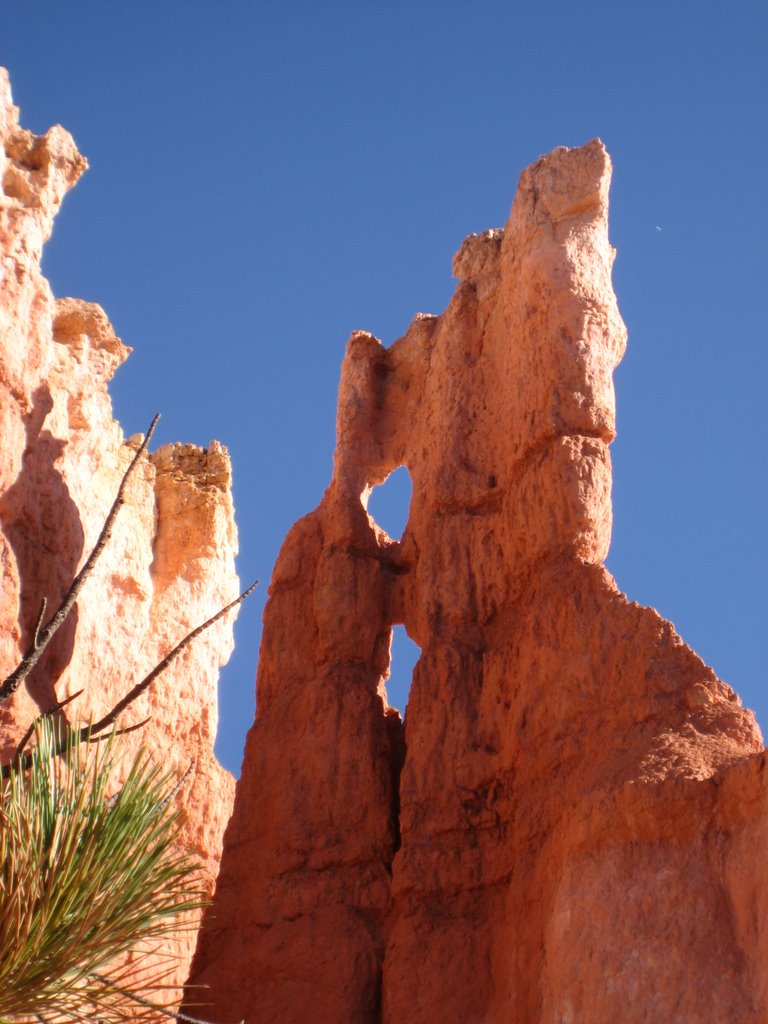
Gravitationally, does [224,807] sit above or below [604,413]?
below

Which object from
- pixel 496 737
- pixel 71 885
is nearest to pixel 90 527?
pixel 496 737

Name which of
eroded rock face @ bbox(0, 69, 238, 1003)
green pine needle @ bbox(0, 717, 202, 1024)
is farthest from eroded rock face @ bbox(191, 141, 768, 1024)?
green pine needle @ bbox(0, 717, 202, 1024)

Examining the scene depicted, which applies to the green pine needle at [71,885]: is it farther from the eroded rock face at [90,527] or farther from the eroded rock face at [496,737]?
the eroded rock face at [90,527]

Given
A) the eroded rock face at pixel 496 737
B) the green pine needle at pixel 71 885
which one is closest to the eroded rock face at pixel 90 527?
the eroded rock face at pixel 496 737

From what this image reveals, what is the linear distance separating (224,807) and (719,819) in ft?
32.1

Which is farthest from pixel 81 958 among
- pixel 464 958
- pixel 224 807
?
pixel 224 807

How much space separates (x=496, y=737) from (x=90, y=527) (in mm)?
6381

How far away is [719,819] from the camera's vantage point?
10.3 meters

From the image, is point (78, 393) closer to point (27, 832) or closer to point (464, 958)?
point (464, 958)

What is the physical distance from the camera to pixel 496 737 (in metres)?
13.2

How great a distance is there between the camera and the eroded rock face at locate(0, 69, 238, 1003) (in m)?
14.8

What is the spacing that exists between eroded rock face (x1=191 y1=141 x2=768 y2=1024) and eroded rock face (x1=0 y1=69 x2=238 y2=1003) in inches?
79.2

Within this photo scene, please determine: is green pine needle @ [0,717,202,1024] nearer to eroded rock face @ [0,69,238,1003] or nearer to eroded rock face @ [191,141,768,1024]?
eroded rock face @ [191,141,768,1024]

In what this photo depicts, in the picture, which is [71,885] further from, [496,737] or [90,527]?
[90,527]
